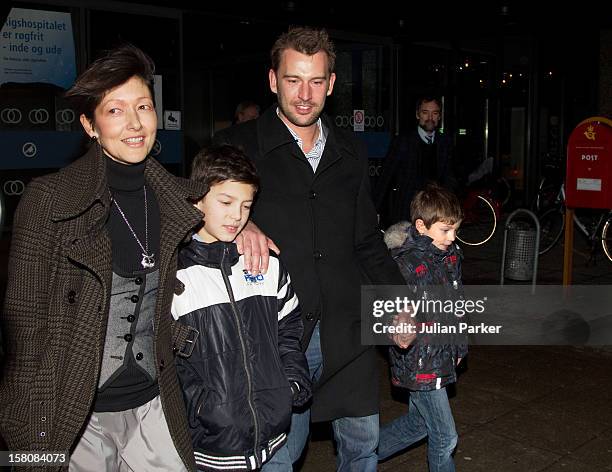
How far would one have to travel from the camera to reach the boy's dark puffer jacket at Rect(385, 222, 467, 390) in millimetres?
4012

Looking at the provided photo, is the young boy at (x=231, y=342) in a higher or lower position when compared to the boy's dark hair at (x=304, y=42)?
lower

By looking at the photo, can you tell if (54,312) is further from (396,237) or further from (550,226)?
(550,226)

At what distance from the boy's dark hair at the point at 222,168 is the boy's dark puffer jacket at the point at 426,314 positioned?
1259 millimetres

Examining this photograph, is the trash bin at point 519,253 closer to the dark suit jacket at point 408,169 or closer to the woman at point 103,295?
the dark suit jacket at point 408,169

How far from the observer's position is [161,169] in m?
2.93

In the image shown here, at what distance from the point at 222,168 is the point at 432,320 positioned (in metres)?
1.50

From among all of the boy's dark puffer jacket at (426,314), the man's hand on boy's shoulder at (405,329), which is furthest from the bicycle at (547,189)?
the man's hand on boy's shoulder at (405,329)

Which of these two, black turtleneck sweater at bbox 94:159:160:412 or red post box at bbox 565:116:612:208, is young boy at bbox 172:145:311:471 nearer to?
black turtleneck sweater at bbox 94:159:160:412

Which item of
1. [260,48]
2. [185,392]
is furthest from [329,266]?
[260,48]

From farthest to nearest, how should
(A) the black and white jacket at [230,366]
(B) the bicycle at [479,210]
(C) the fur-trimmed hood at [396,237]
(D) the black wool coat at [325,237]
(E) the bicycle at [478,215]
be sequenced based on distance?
1. (E) the bicycle at [478,215]
2. (B) the bicycle at [479,210]
3. (C) the fur-trimmed hood at [396,237]
4. (D) the black wool coat at [325,237]
5. (A) the black and white jacket at [230,366]

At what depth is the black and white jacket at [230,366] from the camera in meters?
2.87

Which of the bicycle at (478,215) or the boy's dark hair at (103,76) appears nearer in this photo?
the boy's dark hair at (103,76)

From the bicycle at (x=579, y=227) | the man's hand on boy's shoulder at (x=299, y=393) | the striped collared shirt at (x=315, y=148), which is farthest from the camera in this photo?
the bicycle at (x=579, y=227)

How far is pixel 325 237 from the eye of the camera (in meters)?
3.67
